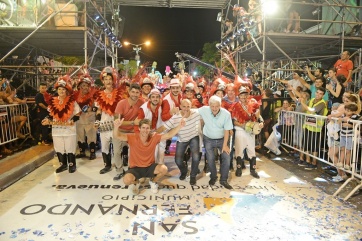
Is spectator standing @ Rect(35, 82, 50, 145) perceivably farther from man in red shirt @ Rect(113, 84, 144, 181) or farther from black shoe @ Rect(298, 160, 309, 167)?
black shoe @ Rect(298, 160, 309, 167)

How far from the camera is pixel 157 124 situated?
19.5 ft

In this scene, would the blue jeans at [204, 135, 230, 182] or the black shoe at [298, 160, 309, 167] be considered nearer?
the blue jeans at [204, 135, 230, 182]

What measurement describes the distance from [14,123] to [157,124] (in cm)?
415

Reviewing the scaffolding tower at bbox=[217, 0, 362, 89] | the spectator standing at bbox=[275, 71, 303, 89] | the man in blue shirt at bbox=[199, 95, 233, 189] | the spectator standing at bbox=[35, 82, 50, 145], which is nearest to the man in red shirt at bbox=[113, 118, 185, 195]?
the man in blue shirt at bbox=[199, 95, 233, 189]

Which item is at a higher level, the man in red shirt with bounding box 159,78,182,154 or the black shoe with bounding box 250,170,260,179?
the man in red shirt with bounding box 159,78,182,154

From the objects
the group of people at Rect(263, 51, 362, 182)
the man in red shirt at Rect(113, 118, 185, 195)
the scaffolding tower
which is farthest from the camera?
the scaffolding tower

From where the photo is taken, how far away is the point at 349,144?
561 centimetres

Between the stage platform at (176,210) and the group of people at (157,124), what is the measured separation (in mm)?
340

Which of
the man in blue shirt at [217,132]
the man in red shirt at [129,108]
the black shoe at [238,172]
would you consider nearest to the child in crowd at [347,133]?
the black shoe at [238,172]

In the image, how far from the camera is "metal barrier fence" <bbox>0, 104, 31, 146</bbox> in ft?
23.6

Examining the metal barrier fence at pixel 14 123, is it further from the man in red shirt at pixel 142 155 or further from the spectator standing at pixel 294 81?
the spectator standing at pixel 294 81

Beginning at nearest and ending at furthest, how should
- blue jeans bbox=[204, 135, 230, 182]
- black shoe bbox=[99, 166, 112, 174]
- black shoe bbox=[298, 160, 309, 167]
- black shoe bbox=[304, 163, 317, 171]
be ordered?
blue jeans bbox=[204, 135, 230, 182]
black shoe bbox=[99, 166, 112, 174]
black shoe bbox=[304, 163, 317, 171]
black shoe bbox=[298, 160, 309, 167]

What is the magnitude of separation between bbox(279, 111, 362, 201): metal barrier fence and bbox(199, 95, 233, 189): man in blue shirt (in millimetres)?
1853

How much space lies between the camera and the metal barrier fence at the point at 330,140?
529 cm
